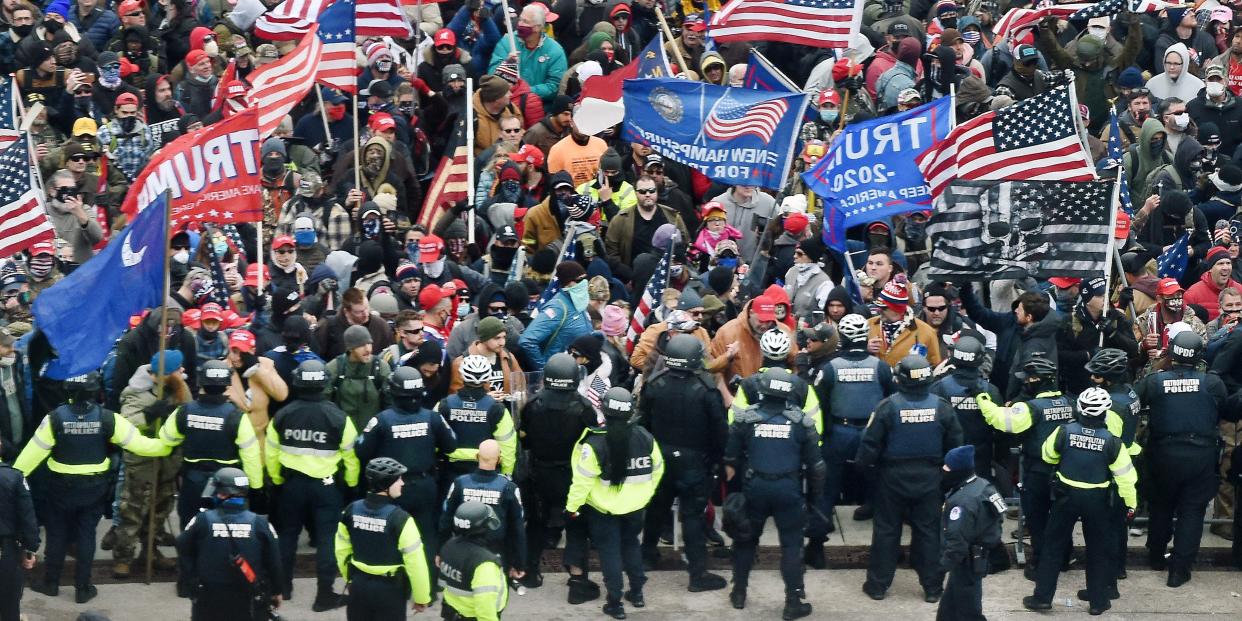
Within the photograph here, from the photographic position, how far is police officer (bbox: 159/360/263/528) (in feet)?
58.7

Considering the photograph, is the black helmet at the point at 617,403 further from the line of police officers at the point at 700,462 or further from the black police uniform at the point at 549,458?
the black police uniform at the point at 549,458

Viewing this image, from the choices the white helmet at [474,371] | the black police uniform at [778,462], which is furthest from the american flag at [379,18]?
the black police uniform at [778,462]

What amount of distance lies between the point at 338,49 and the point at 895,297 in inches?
259

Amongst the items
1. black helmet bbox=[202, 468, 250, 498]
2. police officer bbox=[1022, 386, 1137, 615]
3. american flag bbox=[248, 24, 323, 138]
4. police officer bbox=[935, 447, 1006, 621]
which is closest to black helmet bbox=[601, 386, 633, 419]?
police officer bbox=[935, 447, 1006, 621]

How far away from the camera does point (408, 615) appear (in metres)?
18.3

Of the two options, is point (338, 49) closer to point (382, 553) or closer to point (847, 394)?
point (847, 394)

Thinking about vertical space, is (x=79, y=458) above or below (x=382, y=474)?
below

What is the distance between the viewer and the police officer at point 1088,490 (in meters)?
18.1

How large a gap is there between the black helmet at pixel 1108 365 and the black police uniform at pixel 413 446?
509cm

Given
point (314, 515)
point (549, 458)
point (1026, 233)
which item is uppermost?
point (1026, 233)

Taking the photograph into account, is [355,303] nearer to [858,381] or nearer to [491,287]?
[491,287]

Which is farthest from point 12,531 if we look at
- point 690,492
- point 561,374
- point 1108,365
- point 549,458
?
point 1108,365

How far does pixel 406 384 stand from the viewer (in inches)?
699

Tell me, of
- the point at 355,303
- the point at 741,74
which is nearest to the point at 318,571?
the point at 355,303
